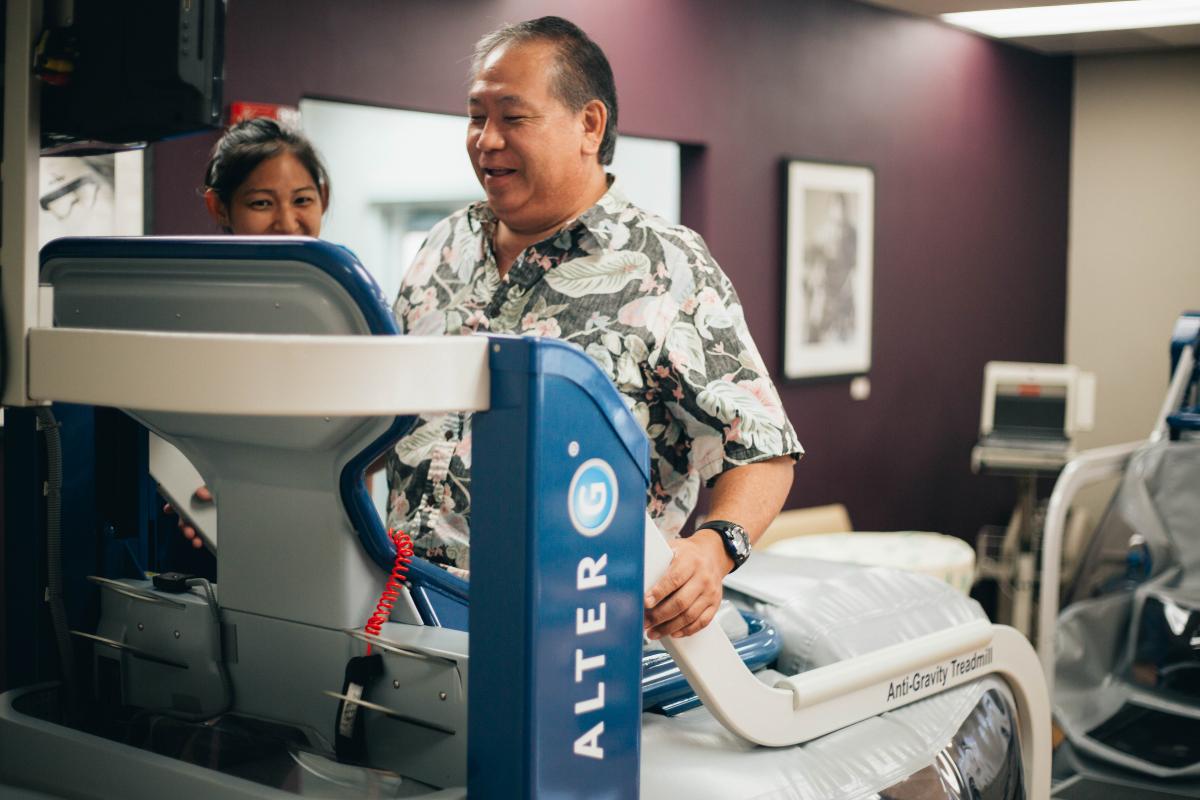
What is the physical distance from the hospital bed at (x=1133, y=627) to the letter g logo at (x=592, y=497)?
2681 millimetres

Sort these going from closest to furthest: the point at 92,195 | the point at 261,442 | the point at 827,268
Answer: the point at 261,442 → the point at 92,195 → the point at 827,268

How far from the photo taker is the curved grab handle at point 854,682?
136 cm

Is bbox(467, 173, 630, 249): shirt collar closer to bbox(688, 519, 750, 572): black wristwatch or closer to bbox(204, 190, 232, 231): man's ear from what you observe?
bbox(688, 519, 750, 572): black wristwatch

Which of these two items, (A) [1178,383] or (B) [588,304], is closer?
(B) [588,304]

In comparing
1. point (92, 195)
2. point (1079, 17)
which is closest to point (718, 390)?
point (92, 195)

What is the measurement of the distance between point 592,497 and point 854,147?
16.3ft

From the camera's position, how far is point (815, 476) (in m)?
5.65

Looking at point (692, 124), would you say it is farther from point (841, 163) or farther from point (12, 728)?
point (12, 728)

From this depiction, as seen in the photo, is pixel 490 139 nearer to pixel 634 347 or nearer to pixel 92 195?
pixel 634 347

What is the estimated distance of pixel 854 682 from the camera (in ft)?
5.05

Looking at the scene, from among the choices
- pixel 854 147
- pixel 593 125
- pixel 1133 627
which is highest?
pixel 854 147

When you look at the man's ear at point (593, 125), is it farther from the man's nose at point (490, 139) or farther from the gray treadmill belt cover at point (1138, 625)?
the gray treadmill belt cover at point (1138, 625)

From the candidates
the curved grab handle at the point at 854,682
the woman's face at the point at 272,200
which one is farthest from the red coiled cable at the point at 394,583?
the woman's face at the point at 272,200

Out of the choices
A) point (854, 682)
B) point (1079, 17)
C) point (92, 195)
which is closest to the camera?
point (854, 682)
